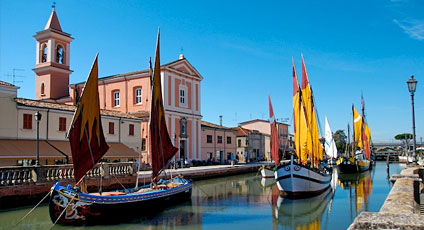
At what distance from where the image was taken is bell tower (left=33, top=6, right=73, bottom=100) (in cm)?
4334

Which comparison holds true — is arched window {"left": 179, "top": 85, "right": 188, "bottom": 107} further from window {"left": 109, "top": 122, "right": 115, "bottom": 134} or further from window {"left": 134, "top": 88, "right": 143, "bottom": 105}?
window {"left": 109, "top": 122, "right": 115, "bottom": 134}

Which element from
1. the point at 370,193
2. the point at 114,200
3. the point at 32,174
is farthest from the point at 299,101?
the point at 32,174

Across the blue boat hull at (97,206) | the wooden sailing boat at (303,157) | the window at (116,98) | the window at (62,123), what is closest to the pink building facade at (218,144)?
the window at (116,98)

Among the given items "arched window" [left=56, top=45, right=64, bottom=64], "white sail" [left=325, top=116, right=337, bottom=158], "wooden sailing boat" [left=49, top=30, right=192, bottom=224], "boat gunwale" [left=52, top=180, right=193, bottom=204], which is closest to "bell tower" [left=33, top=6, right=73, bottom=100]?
"arched window" [left=56, top=45, right=64, bottom=64]

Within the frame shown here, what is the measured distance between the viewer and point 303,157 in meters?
26.5

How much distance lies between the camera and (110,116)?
32969 millimetres

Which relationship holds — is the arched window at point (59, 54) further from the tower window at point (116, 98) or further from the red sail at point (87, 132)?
the red sail at point (87, 132)

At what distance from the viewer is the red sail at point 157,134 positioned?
716 inches

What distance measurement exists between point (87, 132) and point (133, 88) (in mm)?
29067

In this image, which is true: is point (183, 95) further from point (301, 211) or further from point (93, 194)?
point (93, 194)

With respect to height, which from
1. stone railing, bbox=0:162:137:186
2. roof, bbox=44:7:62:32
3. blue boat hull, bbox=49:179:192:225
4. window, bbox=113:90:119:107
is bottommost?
blue boat hull, bbox=49:179:192:225

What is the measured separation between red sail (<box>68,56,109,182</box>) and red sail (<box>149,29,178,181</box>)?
2627 mm

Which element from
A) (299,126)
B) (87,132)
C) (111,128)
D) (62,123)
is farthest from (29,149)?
(299,126)

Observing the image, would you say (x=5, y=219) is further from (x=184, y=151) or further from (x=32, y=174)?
(x=184, y=151)
